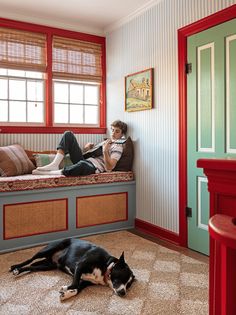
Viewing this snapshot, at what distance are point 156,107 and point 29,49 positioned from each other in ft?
5.91

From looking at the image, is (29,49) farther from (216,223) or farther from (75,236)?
(216,223)

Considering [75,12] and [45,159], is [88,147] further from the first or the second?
[75,12]

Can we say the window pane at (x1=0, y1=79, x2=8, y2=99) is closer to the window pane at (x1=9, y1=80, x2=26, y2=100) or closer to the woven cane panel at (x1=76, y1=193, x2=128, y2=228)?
the window pane at (x1=9, y1=80, x2=26, y2=100)

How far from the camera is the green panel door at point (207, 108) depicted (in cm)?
259

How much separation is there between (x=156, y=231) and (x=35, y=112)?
7.05ft

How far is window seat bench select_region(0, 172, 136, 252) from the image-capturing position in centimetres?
302

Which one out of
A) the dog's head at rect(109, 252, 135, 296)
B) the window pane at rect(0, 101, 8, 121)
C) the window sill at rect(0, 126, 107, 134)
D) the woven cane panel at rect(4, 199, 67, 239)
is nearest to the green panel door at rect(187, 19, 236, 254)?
the dog's head at rect(109, 252, 135, 296)

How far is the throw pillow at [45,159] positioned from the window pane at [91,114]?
82 centimetres

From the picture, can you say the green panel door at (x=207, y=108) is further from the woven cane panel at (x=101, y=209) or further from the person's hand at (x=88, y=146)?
the person's hand at (x=88, y=146)

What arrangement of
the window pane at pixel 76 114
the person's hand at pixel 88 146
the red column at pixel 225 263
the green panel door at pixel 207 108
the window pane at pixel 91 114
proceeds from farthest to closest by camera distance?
1. the window pane at pixel 91 114
2. the window pane at pixel 76 114
3. the person's hand at pixel 88 146
4. the green panel door at pixel 207 108
5. the red column at pixel 225 263

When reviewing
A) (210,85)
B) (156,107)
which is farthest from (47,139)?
(210,85)

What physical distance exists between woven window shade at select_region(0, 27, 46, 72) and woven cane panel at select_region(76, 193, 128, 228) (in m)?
1.83

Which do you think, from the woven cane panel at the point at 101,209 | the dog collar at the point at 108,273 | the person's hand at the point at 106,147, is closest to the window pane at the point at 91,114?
the person's hand at the point at 106,147

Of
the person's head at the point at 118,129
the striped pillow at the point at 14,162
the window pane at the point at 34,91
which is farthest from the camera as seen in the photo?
the window pane at the point at 34,91
